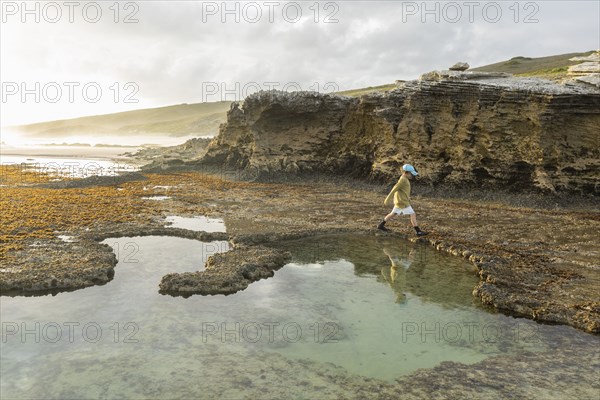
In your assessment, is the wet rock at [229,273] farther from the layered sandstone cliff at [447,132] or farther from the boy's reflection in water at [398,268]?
the layered sandstone cliff at [447,132]

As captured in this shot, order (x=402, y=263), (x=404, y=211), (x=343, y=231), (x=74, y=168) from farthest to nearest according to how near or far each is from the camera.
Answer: (x=74, y=168) < (x=343, y=231) < (x=404, y=211) < (x=402, y=263)

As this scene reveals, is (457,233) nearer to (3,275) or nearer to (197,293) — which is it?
(197,293)

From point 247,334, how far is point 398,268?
676cm

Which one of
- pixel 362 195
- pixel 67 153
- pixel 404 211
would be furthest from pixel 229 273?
pixel 67 153

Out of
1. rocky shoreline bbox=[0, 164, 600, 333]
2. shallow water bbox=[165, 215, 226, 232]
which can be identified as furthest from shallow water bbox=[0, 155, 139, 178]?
shallow water bbox=[165, 215, 226, 232]

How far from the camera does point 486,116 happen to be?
2794 cm

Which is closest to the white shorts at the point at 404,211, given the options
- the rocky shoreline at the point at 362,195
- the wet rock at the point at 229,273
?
the rocky shoreline at the point at 362,195

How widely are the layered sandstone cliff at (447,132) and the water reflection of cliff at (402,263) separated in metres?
13.5

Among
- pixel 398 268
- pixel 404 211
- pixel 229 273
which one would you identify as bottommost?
pixel 398 268

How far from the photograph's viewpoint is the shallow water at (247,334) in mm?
8180

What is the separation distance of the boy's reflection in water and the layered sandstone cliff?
47.0 ft

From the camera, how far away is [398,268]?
14.9 metres

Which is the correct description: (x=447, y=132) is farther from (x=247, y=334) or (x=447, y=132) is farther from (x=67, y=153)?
(x=67, y=153)

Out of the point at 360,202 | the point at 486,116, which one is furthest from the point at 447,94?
the point at 360,202
